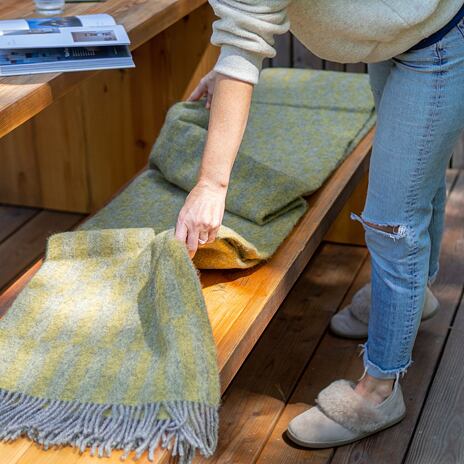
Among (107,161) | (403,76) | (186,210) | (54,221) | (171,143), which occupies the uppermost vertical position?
(403,76)

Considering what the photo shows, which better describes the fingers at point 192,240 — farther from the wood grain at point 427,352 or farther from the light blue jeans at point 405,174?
the wood grain at point 427,352

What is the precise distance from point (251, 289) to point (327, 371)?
614 mm

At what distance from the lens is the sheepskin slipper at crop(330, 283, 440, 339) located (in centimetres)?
265

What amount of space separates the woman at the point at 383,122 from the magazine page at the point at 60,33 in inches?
19.7

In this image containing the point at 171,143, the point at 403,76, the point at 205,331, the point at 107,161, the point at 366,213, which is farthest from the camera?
the point at 107,161

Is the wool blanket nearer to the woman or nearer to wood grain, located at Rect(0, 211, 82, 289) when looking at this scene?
the woman

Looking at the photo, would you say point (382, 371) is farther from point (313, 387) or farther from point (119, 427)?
point (119, 427)

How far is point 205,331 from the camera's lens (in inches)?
66.1

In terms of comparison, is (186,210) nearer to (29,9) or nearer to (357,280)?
(29,9)

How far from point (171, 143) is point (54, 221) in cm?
112

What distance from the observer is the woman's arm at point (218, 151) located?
172 cm

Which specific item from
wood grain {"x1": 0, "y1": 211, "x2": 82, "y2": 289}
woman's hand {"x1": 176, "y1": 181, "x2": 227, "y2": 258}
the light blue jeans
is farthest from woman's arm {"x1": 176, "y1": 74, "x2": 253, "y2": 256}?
wood grain {"x1": 0, "y1": 211, "x2": 82, "y2": 289}

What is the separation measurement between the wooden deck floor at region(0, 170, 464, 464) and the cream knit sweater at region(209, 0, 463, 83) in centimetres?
93

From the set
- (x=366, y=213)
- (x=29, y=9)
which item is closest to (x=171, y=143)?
(x=29, y=9)
